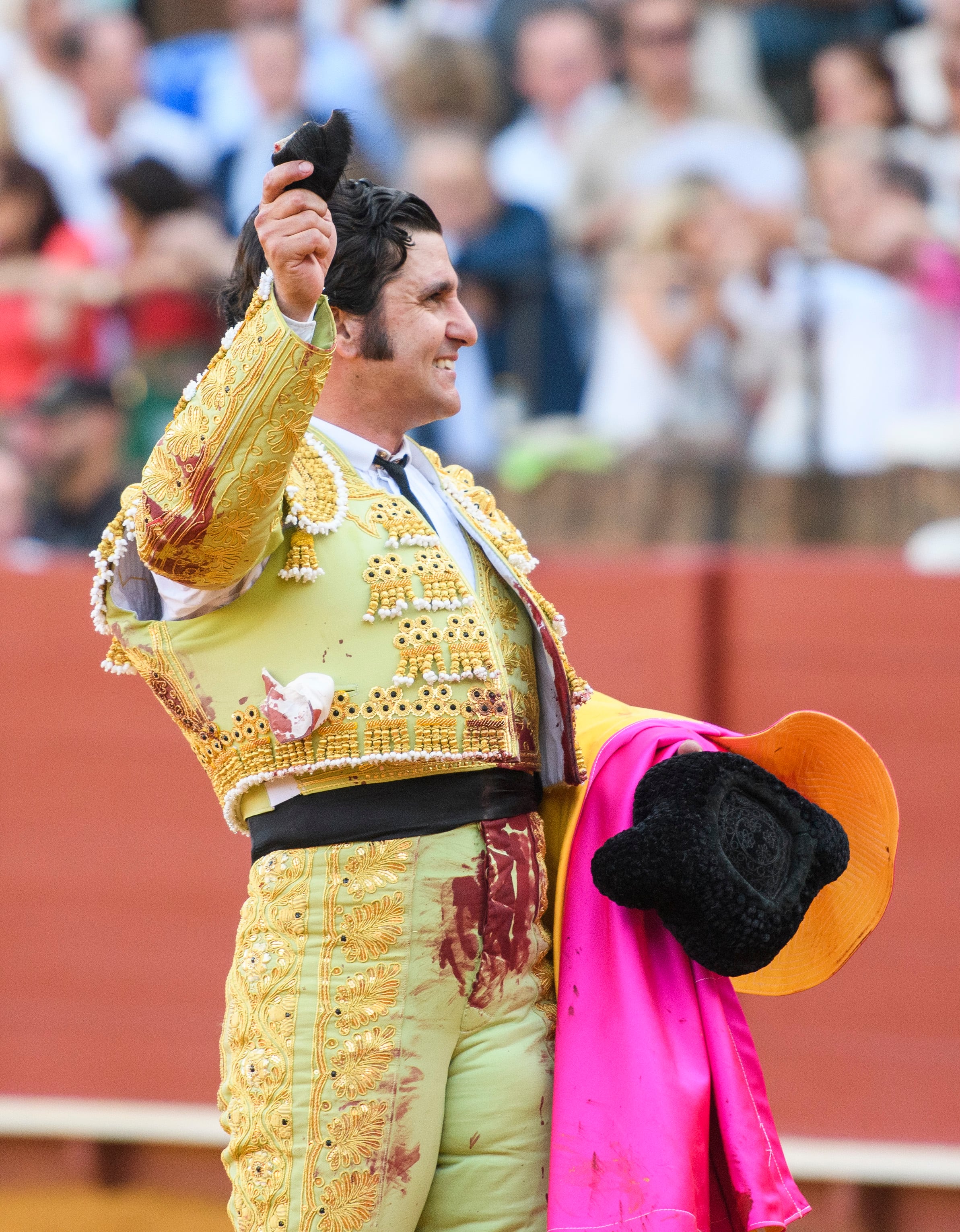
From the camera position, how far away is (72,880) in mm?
4199

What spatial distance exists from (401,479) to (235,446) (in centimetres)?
42

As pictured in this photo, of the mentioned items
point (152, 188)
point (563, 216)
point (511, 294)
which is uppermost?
point (152, 188)

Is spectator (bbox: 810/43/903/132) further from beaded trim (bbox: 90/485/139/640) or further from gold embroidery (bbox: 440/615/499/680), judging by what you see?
beaded trim (bbox: 90/485/139/640)

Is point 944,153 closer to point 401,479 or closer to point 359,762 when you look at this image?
point 401,479

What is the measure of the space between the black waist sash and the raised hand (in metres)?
0.53

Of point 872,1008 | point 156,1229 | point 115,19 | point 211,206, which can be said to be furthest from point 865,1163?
point 115,19

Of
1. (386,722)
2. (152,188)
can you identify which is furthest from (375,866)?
(152,188)

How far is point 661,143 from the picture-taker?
5.82 meters

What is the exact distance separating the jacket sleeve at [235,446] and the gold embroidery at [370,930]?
0.40 m

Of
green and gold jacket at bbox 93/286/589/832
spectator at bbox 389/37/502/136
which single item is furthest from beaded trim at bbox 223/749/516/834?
spectator at bbox 389/37/502/136

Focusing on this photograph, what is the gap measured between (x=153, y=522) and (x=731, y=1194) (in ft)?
3.20

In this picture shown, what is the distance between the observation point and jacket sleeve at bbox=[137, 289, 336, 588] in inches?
61.5

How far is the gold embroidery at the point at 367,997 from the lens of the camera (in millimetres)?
1734

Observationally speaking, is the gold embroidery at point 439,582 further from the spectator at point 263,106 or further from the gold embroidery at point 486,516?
the spectator at point 263,106
